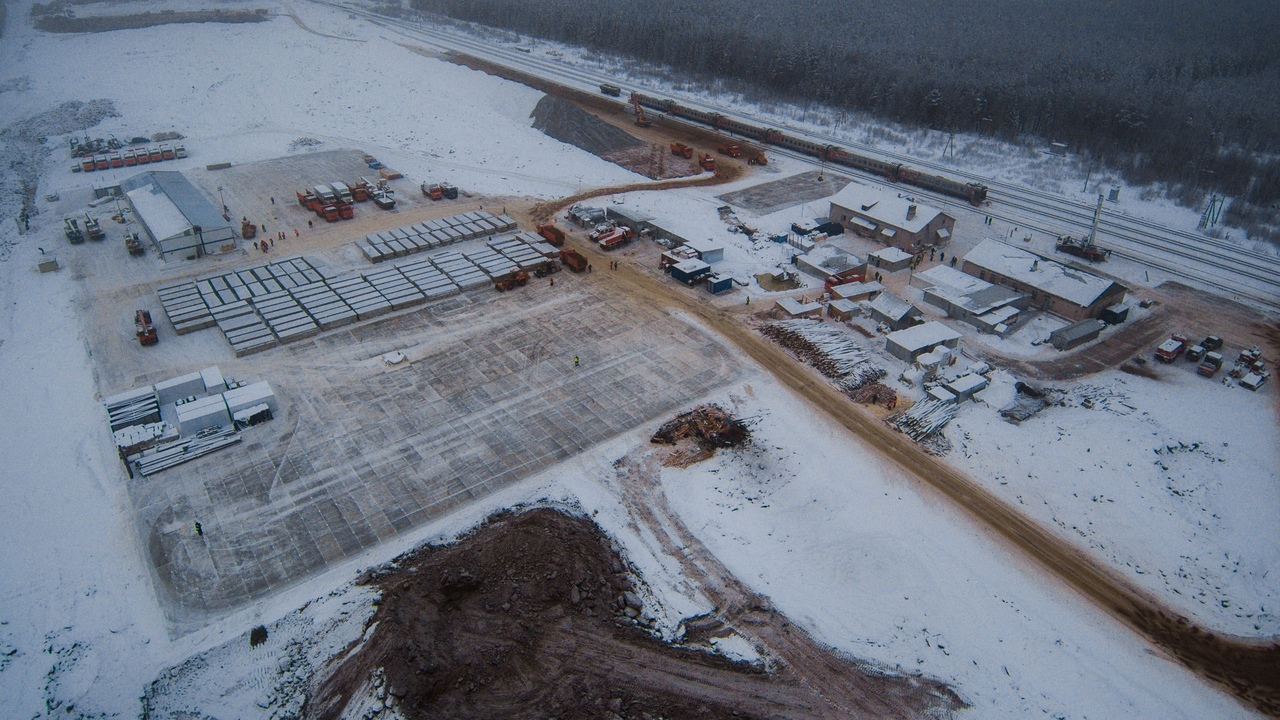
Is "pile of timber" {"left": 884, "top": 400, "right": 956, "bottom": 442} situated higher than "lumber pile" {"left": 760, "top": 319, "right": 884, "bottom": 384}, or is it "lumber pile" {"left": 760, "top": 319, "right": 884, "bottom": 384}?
"lumber pile" {"left": 760, "top": 319, "right": 884, "bottom": 384}

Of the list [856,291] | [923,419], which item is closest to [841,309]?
[856,291]

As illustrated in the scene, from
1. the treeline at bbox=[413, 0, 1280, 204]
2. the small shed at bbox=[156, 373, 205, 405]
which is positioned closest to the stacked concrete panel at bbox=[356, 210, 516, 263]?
the small shed at bbox=[156, 373, 205, 405]

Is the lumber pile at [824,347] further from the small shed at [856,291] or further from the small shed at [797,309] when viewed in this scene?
the small shed at [856,291]

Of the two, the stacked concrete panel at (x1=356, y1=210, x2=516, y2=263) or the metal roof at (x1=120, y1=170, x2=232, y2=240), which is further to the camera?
the stacked concrete panel at (x1=356, y1=210, x2=516, y2=263)

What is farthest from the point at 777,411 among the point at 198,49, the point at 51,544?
the point at 198,49

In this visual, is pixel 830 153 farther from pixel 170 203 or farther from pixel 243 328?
pixel 170 203

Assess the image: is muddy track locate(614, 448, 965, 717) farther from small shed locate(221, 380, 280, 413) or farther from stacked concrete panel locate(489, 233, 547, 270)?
stacked concrete panel locate(489, 233, 547, 270)

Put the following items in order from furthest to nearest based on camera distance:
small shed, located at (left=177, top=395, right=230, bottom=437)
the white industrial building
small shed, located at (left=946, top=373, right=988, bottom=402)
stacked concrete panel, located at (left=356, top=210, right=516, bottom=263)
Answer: stacked concrete panel, located at (left=356, top=210, right=516, bottom=263) → the white industrial building → small shed, located at (left=946, top=373, right=988, bottom=402) → small shed, located at (left=177, top=395, right=230, bottom=437)
